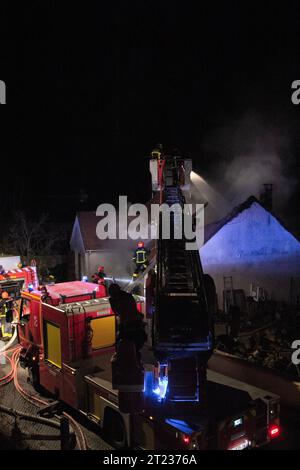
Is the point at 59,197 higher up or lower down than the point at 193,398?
higher up

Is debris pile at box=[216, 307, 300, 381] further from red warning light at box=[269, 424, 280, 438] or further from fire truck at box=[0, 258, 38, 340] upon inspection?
fire truck at box=[0, 258, 38, 340]

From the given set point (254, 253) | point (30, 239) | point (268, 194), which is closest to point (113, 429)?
point (254, 253)

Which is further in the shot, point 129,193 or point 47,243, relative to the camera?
point 129,193

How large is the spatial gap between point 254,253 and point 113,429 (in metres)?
9.87

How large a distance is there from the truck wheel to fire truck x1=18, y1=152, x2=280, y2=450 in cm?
2

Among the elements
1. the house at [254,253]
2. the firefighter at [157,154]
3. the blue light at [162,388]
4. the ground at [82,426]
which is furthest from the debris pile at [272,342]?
the firefighter at [157,154]

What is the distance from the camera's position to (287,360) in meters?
9.18

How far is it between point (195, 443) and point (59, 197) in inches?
1376

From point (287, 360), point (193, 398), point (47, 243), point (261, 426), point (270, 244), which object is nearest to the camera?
point (193, 398)

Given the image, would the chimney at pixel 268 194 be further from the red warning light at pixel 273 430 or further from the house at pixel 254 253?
the red warning light at pixel 273 430

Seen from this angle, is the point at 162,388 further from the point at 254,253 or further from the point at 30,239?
the point at 30,239
